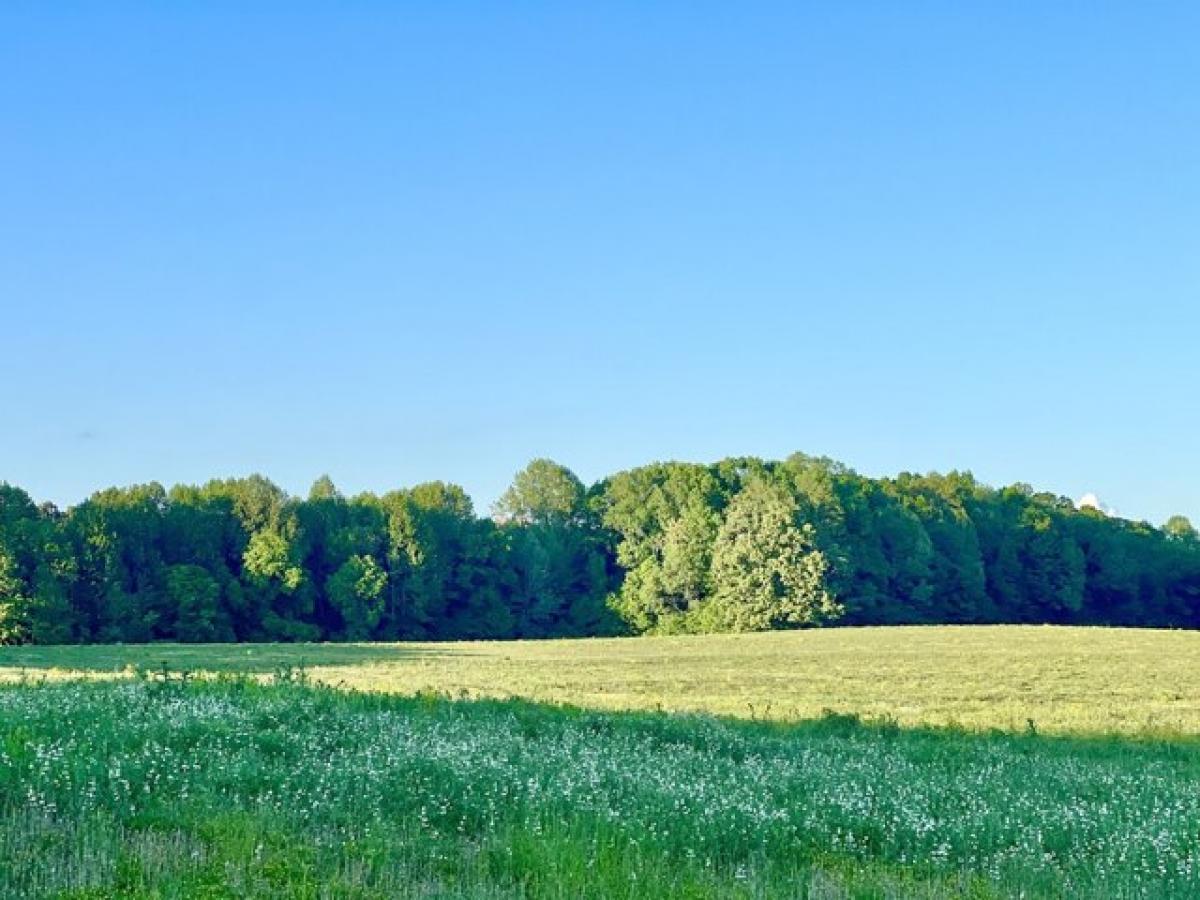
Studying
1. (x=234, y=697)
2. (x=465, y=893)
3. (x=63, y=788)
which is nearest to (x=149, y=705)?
(x=234, y=697)

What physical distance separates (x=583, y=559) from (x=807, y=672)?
2555 inches

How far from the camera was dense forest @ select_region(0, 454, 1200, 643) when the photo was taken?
78.6 meters

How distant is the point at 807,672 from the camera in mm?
40469

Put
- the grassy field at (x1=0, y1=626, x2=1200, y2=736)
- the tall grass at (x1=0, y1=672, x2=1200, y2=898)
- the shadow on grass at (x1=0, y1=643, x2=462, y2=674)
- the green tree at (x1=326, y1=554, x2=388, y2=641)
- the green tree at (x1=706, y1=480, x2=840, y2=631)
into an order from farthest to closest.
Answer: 1. the green tree at (x1=706, y1=480, x2=840, y2=631)
2. the green tree at (x1=326, y1=554, x2=388, y2=641)
3. the shadow on grass at (x1=0, y1=643, x2=462, y2=674)
4. the grassy field at (x1=0, y1=626, x2=1200, y2=736)
5. the tall grass at (x1=0, y1=672, x2=1200, y2=898)

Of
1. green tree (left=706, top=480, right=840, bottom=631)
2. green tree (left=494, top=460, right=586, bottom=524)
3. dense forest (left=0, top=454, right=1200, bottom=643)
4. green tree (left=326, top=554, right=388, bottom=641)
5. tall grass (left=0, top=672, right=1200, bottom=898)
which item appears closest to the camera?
tall grass (left=0, top=672, right=1200, bottom=898)

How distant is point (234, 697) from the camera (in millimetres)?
16016

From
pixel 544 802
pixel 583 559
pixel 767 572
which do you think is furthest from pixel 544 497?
pixel 544 802

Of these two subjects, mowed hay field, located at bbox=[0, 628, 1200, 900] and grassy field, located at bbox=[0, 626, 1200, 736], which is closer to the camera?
mowed hay field, located at bbox=[0, 628, 1200, 900]

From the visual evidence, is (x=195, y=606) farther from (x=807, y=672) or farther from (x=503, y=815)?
(x=503, y=815)

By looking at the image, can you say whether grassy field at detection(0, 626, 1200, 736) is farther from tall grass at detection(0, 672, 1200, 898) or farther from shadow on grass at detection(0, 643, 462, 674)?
tall grass at detection(0, 672, 1200, 898)

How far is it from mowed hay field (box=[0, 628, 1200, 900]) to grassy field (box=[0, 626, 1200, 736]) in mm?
4559

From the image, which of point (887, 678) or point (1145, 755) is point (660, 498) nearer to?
point (887, 678)

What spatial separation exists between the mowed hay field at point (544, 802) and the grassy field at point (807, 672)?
15.0 feet

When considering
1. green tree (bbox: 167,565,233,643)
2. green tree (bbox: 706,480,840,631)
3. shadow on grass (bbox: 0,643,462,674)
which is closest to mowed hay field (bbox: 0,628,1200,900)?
shadow on grass (bbox: 0,643,462,674)
